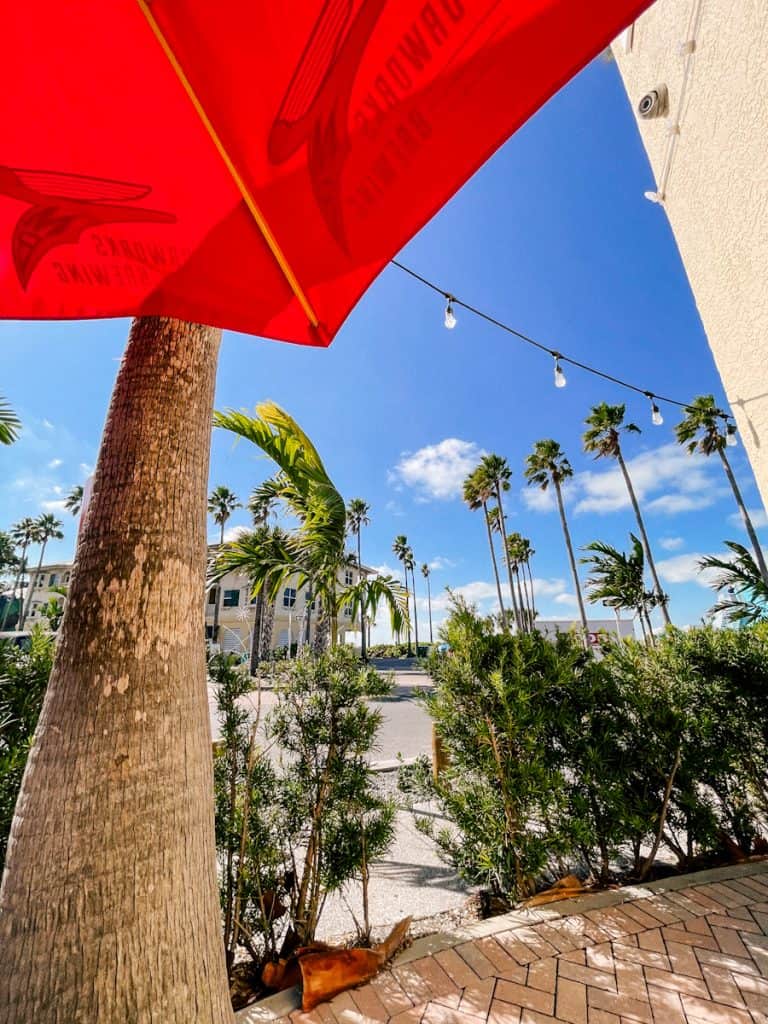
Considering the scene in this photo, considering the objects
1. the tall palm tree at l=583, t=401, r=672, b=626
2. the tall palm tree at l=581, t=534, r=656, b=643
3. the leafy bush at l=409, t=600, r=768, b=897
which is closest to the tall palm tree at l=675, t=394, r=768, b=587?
the tall palm tree at l=583, t=401, r=672, b=626

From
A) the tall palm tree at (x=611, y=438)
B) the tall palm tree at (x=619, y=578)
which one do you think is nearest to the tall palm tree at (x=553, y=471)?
the tall palm tree at (x=611, y=438)

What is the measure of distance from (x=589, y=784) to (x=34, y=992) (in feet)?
9.51

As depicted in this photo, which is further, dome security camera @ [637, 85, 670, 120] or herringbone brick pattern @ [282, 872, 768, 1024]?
dome security camera @ [637, 85, 670, 120]

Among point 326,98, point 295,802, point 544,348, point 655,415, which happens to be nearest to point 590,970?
point 295,802

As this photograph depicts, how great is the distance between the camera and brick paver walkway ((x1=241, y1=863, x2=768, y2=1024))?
1.89m

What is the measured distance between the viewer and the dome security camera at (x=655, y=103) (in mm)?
4203

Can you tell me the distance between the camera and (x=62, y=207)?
1.15 m

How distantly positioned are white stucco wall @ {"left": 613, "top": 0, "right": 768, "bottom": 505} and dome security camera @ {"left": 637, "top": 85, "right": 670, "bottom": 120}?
0.07m

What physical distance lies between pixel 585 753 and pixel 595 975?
3.43ft

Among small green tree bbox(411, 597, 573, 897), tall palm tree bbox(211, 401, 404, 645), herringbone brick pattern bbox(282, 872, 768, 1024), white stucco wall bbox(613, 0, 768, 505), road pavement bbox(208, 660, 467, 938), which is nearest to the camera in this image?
herringbone brick pattern bbox(282, 872, 768, 1024)

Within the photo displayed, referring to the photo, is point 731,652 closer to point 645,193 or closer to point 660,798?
point 660,798

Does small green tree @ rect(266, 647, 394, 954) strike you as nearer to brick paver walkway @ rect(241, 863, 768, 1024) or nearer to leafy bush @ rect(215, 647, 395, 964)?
leafy bush @ rect(215, 647, 395, 964)

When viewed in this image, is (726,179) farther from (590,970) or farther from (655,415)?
(590,970)

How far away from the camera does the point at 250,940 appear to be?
218 centimetres
